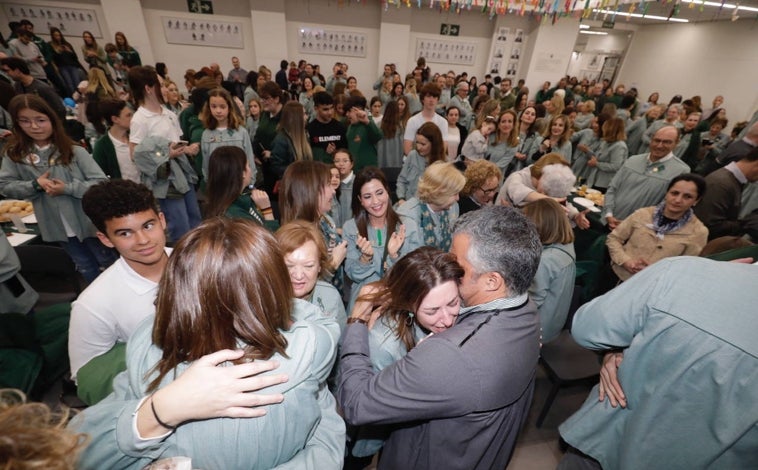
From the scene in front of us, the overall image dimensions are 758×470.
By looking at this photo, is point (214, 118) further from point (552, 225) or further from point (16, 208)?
point (552, 225)

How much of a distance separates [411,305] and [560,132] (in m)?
4.37

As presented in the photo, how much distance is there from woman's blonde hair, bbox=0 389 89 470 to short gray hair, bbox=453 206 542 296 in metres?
1.31

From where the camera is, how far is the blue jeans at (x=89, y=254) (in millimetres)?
2992

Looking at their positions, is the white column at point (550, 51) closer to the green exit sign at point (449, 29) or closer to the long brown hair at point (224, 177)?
the green exit sign at point (449, 29)

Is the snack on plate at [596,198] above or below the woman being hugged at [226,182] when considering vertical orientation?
below

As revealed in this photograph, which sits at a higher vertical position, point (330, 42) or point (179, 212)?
point (330, 42)

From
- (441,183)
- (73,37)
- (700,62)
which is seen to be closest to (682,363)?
(441,183)

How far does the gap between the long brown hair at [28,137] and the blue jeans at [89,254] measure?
2.65 ft

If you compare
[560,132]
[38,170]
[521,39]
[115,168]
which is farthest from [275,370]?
[521,39]

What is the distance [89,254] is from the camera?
10.3 ft

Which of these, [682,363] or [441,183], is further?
[441,183]

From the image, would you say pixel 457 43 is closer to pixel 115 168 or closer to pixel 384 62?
pixel 384 62

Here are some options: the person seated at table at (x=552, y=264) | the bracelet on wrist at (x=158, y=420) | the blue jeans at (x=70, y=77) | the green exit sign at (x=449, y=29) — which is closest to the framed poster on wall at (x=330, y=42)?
the green exit sign at (x=449, y=29)

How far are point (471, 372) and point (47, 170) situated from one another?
3.57 metres
